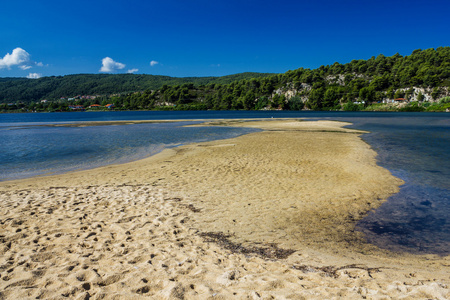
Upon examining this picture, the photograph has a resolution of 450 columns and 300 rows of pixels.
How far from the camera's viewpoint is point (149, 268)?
486 cm

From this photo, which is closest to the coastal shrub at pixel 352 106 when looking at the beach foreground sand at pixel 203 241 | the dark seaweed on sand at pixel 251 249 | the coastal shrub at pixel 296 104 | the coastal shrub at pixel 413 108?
the coastal shrub at pixel 413 108

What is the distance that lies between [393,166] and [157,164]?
13218 millimetres

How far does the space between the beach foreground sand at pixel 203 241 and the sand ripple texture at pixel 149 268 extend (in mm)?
23

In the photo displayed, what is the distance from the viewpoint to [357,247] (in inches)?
238

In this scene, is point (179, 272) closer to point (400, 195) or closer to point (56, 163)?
point (400, 195)

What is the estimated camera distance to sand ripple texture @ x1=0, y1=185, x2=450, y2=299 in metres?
4.11

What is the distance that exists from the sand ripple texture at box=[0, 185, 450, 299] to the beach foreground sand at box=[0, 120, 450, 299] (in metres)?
0.02

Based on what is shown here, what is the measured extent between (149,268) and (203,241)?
1.55 metres

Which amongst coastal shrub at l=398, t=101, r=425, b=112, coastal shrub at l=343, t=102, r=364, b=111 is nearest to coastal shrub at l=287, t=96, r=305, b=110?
coastal shrub at l=343, t=102, r=364, b=111

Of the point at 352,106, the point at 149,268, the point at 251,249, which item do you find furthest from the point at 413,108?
the point at 149,268

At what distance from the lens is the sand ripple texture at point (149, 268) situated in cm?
411

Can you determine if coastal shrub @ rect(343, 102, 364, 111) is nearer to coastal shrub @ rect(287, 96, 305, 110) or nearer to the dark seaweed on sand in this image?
coastal shrub @ rect(287, 96, 305, 110)

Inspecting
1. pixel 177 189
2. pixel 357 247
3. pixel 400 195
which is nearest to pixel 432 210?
pixel 400 195

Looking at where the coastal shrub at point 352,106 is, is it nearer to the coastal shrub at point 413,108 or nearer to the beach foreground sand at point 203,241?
the coastal shrub at point 413,108
